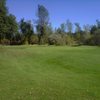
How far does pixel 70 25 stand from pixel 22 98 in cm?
12260

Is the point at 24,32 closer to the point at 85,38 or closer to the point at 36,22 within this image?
the point at 36,22

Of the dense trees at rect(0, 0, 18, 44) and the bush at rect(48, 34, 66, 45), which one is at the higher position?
the dense trees at rect(0, 0, 18, 44)

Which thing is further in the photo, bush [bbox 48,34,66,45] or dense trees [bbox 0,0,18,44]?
bush [bbox 48,34,66,45]

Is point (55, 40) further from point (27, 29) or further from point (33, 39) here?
point (27, 29)

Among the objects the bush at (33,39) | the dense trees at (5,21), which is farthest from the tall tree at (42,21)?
the dense trees at (5,21)

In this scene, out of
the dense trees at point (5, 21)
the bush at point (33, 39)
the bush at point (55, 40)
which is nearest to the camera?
the dense trees at point (5, 21)

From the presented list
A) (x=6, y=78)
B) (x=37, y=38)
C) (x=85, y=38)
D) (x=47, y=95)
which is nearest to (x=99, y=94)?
(x=47, y=95)

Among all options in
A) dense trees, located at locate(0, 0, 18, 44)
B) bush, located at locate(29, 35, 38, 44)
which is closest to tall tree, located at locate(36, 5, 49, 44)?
bush, located at locate(29, 35, 38, 44)

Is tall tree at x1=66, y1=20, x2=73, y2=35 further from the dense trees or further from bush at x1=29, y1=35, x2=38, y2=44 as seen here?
the dense trees

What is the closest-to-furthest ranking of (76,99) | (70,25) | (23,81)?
1. (76,99)
2. (23,81)
3. (70,25)

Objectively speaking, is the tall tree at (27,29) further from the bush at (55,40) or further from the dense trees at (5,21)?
the dense trees at (5,21)

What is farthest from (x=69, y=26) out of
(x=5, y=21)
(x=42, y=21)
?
(x=5, y=21)

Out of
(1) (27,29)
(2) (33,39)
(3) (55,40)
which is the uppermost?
(1) (27,29)

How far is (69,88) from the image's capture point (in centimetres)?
1313
